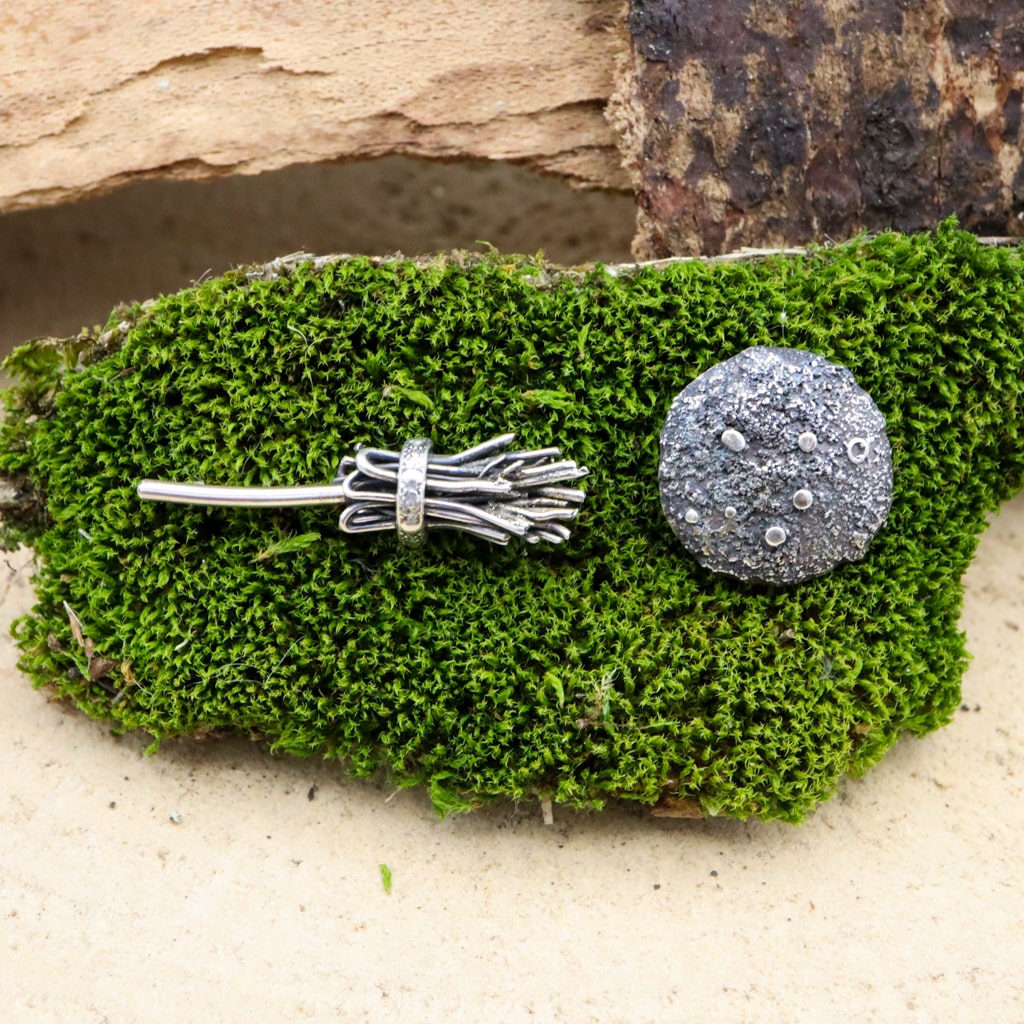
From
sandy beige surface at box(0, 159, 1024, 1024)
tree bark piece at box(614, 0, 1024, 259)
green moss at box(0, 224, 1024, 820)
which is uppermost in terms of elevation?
tree bark piece at box(614, 0, 1024, 259)

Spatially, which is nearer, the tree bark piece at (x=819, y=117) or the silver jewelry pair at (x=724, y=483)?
the silver jewelry pair at (x=724, y=483)

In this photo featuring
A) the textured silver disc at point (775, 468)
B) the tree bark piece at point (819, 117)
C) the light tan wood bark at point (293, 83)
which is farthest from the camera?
Answer: the light tan wood bark at point (293, 83)

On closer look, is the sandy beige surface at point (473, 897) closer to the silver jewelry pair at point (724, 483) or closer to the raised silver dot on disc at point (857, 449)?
the silver jewelry pair at point (724, 483)

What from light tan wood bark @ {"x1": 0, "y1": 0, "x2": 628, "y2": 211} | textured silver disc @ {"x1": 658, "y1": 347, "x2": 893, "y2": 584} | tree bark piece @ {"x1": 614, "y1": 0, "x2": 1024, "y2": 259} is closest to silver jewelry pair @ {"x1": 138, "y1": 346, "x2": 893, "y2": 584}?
textured silver disc @ {"x1": 658, "y1": 347, "x2": 893, "y2": 584}

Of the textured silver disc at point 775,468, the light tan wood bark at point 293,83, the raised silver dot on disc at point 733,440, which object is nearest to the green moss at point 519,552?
the textured silver disc at point 775,468

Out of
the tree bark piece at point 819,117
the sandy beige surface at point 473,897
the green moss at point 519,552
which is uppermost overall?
the tree bark piece at point 819,117

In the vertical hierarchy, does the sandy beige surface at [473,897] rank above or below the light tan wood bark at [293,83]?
below

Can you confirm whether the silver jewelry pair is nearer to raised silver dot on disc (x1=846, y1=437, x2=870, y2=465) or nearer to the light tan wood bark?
raised silver dot on disc (x1=846, y1=437, x2=870, y2=465)
